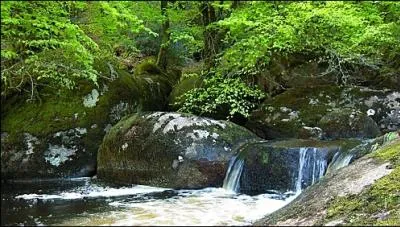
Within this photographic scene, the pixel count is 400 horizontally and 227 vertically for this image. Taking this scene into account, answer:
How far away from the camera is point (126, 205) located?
7.43m

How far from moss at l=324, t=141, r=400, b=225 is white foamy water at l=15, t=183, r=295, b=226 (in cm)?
187

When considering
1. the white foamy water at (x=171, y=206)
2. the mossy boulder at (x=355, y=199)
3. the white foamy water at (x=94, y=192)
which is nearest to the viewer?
the mossy boulder at (x=355, y=199)

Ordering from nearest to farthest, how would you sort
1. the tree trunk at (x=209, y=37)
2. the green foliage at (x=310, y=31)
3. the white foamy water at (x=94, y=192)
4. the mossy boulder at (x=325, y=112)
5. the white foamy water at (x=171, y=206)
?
the white foamy water at (x=171, y=206) < the white foamy water at (x=94, y=192) < the green foliage at (x=310, y=31) < the mossy boulder at (x=325, y=112) < the tree trunk at (x=209, y=37)

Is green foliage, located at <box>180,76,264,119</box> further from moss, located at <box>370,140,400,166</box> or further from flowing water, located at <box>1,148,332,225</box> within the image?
moss, located at <box>370,140,400,166</box>

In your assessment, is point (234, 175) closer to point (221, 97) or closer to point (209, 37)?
point (221, 97)

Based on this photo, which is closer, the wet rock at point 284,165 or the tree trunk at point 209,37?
the wet rock at point 284,165

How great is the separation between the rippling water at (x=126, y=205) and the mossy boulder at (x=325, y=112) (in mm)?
2897

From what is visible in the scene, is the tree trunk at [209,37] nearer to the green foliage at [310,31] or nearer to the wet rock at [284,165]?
the green foliage at [310,31]

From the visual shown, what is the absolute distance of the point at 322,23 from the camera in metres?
9.77

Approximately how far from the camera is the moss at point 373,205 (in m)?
4.27

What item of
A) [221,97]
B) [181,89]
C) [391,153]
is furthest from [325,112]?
[391,153]

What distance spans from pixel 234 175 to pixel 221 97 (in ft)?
8.76

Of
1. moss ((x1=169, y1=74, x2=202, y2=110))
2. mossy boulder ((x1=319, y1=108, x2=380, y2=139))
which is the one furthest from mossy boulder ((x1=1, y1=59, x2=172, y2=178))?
mossy boulder ((x1=319, y1=108, x2=380, y2=139))

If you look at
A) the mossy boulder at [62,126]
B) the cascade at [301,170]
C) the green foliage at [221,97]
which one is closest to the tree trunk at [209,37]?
the green foliage at [221,97]
